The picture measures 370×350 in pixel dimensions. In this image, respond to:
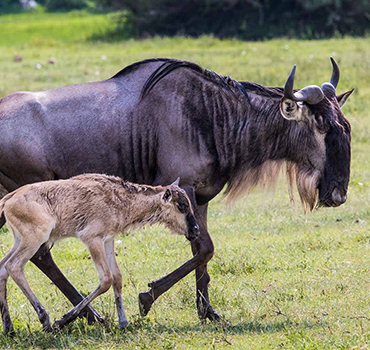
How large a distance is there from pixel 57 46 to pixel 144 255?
22.9 meters

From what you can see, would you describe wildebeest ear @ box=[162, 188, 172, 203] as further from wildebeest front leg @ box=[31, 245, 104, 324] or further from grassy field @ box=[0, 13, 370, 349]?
wildebeest front leg @ box=[31, 245, 104, 324]

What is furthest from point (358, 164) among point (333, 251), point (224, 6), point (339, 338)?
point (224, 6)

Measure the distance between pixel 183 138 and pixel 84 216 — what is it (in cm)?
114

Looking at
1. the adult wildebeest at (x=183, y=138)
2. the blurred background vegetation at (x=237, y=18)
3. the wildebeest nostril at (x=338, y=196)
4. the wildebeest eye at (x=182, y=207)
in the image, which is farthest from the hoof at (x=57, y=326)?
the blurred background vegetation at (x=237, y=18)

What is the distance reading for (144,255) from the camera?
8258 mm

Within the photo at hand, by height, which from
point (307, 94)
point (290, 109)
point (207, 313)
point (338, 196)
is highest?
point (307, 94)

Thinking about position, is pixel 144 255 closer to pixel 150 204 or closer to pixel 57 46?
pixel 150 204

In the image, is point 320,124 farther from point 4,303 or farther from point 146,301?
point 4,303

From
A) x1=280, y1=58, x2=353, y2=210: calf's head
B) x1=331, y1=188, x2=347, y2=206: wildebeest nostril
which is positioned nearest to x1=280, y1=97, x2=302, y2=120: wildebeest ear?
x1=280, y1=58, x2=353, y2=210: calf's head

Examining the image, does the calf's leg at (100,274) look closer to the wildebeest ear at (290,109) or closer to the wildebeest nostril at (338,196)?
the wildebeest ear at (290,109)

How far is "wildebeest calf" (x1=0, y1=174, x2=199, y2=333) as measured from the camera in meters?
5.61

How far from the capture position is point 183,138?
6.43 meters

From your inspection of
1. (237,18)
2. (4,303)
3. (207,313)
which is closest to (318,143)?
(207,313)

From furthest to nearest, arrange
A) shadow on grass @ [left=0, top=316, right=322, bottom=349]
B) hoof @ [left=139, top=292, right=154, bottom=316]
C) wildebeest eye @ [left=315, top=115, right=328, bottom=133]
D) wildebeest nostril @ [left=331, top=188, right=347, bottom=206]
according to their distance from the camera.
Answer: wildebeest nostril @ [left=331, top=188, right=347, bottom=206] → wildebeest eye @ [left=315, top=115, right=328, bottom=133] → hoof @ [left=139, top=292, right=154, bottom=316] → shadow on grass @ [left=0, top=316, right=322, bottom=349]
